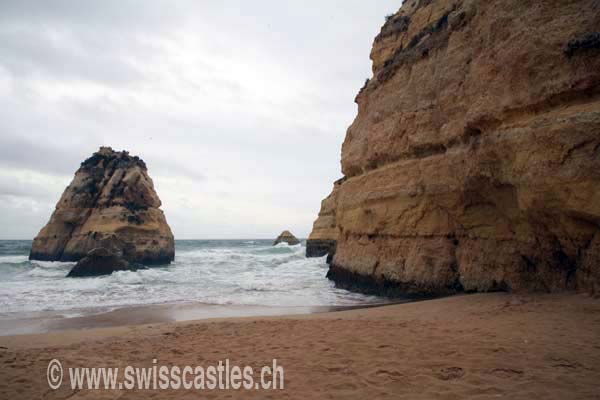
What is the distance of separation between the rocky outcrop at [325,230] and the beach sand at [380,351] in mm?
24771

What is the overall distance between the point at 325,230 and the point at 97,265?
62.8 feet

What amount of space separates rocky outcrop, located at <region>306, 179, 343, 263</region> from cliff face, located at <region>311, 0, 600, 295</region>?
17.8m

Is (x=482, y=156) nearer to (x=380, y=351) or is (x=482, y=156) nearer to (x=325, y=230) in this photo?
(x=380, y=351)

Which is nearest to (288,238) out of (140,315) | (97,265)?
(97,265)

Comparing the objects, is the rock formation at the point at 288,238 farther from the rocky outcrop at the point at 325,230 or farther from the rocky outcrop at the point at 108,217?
the rocky outcrop at the point at 108,217

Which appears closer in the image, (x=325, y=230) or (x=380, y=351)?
(x=380, y=351)

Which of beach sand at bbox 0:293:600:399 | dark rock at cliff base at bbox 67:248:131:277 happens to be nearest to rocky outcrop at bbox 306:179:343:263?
dark rock at cliff base at bbox 67:248:131:277

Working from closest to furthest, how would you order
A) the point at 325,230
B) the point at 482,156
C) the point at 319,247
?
the point at 482,156, the point at 319,247, the point at 325,230

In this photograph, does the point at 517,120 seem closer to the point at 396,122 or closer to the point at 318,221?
the point at 396,122

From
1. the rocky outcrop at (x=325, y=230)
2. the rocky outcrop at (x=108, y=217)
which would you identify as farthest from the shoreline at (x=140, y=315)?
the rocky outcrop at (x=325, y=230)

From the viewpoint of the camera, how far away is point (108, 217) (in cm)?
3045

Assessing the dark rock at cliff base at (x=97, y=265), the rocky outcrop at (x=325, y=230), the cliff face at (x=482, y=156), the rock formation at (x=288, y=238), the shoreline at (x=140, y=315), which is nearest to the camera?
the cliff face at (x=482, y=156)

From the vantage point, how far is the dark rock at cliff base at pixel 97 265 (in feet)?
66.5

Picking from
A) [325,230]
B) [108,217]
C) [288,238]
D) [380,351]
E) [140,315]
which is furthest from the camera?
[288,238]
